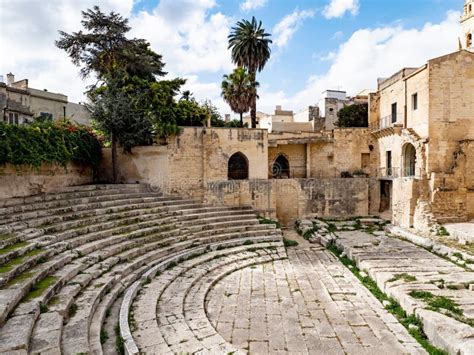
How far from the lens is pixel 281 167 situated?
74.4 feet

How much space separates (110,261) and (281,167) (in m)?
15.9

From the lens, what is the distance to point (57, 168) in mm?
12305

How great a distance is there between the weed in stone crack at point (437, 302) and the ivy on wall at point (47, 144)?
11.7m

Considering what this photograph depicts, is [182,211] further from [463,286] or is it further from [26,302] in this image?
[463,286]

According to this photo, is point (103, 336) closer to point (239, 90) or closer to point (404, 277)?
point (404, 277)

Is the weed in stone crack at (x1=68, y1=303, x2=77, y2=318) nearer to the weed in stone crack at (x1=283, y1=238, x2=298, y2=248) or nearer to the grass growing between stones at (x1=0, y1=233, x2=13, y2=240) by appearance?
the grass growing between stones at (x1=0, y1=233, x2=13, y2=240)

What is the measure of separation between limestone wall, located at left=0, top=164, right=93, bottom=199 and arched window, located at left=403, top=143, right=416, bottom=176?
17065 mm

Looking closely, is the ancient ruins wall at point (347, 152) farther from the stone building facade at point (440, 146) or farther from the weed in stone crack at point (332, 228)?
the weed in stone crack at point (332, 228)

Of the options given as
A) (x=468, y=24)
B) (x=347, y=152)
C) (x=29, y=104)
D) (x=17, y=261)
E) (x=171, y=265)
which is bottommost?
(x=171, y=265)

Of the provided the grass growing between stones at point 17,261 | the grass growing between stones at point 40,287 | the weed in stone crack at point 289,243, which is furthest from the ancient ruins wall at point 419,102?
the grass growing between stones at point 17,261

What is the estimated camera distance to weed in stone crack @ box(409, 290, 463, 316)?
259 inches

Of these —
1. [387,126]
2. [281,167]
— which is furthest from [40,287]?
[387,126]

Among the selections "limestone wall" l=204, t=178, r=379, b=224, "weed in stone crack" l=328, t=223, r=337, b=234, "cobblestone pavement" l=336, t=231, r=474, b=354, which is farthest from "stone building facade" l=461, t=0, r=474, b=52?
"cobblestone pavement" l=336, t=231, r=474, b=354

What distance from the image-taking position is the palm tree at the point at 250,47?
2333 cm
